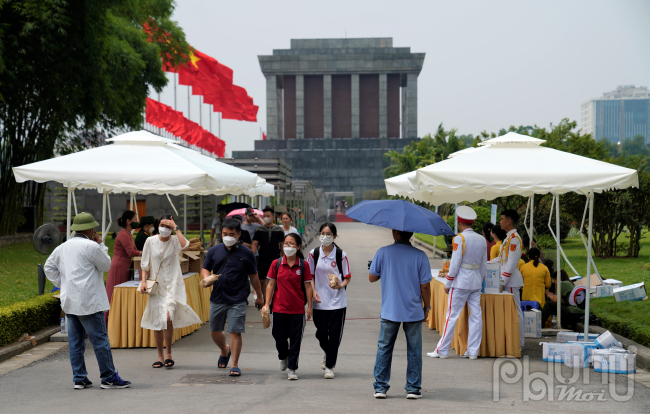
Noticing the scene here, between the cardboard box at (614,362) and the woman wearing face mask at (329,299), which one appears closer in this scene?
the woman wearing face mask at (329,299)

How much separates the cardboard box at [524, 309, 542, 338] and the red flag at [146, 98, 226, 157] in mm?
36235

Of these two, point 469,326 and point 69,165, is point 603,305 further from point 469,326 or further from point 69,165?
point 69,165

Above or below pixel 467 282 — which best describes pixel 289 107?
above

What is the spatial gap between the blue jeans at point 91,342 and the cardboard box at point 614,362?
5502mm

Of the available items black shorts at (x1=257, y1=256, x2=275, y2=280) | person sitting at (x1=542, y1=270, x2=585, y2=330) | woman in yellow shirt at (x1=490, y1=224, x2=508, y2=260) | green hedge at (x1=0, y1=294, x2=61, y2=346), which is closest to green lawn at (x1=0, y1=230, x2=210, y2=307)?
green hedge at (x1=0, y1=294, x2=61, y2=346)

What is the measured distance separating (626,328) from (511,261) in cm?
204

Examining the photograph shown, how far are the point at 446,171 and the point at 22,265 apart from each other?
1460cm

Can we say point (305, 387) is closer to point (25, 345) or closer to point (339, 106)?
point (25, 345)

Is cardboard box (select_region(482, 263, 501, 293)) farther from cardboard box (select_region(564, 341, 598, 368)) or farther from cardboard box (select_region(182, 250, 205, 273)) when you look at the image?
cardboard box (select_region(182, 250, 205, 273))

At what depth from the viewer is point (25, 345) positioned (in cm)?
920

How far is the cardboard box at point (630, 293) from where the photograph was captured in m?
12.3

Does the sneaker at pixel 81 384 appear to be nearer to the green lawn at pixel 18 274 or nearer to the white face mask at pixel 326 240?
the white face mask at pixel 326 240

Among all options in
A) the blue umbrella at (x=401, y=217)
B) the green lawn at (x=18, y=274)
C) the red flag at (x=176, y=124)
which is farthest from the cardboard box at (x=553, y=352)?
the red flag at (x=176, y=124)

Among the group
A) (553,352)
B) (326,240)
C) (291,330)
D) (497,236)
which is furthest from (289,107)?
(291,330)
